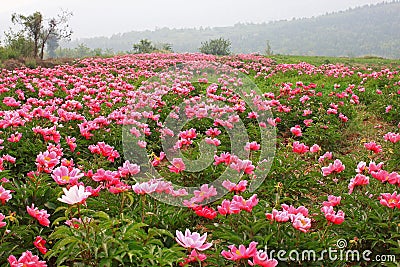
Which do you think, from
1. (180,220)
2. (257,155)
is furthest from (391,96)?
(180,220)

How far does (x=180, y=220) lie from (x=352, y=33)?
608ft

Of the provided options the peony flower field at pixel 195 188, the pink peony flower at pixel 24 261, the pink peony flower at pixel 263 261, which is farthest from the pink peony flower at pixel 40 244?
the pink peony flower at pixel 263 261

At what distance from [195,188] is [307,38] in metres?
172

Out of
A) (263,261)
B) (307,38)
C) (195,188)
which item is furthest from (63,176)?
(307,38)

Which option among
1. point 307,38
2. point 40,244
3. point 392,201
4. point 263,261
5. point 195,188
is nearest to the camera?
point 263,261

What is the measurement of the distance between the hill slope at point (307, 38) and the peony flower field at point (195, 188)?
119m

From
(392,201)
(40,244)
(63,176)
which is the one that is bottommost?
(40,244)

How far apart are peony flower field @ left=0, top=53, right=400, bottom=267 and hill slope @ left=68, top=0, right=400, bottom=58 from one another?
119 metres

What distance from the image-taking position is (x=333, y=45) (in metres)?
144

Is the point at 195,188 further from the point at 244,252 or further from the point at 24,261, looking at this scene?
the point at 24,261

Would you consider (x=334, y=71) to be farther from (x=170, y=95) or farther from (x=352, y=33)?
(x=352, y=33)

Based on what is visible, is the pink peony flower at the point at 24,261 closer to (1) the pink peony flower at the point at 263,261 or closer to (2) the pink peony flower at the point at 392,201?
(1) the pink peony flower at the point at 263,261

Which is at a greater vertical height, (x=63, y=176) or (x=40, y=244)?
(x=63, y=176)

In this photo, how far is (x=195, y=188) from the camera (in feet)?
12.7
